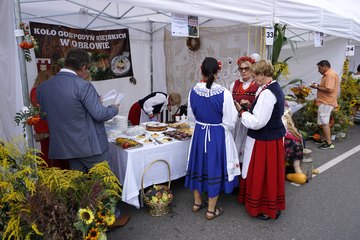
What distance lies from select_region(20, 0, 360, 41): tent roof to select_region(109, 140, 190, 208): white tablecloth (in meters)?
1.31

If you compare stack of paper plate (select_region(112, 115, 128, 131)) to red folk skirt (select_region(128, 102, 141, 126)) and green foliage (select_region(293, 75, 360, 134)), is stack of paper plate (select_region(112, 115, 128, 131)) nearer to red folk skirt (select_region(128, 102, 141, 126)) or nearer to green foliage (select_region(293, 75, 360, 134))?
red folk skirt (select_region(128, 102, 141, 126))

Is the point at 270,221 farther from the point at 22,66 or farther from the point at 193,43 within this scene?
the point at 193,43

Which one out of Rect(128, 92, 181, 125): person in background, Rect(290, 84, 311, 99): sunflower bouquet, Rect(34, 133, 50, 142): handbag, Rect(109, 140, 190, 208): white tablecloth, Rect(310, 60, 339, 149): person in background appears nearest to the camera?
Rect(109, 140, 190, 208): white tablecloth

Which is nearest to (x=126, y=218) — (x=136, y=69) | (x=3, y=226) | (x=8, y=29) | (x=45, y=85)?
(x=3, y=226)

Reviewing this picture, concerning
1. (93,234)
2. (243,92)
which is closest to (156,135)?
(243,92)

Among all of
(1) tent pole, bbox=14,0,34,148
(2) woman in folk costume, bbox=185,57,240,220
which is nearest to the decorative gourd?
(2) woman in folk costume, bbox=185,57,240,220

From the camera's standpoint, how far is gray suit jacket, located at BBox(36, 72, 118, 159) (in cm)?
212

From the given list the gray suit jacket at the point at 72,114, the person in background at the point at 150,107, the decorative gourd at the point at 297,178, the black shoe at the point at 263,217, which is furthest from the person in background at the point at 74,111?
the decorative gourd at the point at 297,178

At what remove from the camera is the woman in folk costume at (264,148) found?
8.11 ft

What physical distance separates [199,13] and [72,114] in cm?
167

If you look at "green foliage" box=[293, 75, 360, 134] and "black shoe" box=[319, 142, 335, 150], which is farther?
"green foliage" box=[293, 75, 360, 134]

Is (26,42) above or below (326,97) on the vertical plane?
above

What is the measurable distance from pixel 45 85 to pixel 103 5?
3.23 meters

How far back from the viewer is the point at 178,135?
3127mm
